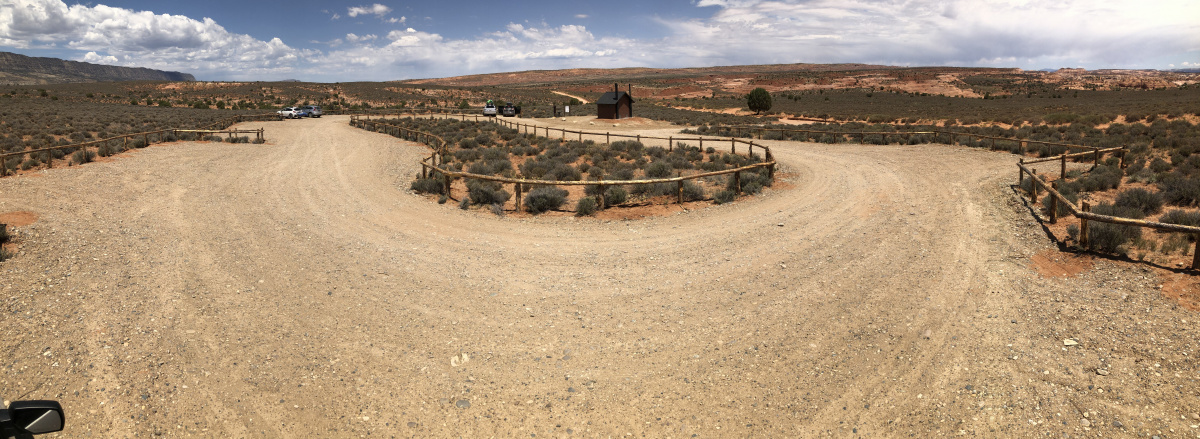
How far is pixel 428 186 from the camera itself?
16625mm

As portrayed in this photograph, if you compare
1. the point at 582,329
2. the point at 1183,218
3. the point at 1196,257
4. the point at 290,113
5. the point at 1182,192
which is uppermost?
the point at 290,113

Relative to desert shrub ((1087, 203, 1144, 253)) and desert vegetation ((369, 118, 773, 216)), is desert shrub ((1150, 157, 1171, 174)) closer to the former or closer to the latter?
desert shrub ((1087, 203, 1144, 253))

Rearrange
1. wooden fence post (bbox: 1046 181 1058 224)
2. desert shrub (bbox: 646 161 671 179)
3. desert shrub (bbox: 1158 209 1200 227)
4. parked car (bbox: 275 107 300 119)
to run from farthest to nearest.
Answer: parked car (bbox: 275 107 300 119) < desert shrub (bbox: 646 161 671 179) < wooden fence post (bbox: 1046 181 1058 224) < desert shrub (bbox: 1158 209 1200 227)

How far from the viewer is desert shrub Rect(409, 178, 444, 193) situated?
16625 mm

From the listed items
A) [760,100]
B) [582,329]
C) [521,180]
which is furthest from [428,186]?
[760,100]

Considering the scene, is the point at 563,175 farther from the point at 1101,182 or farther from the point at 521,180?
the point at 1101,182

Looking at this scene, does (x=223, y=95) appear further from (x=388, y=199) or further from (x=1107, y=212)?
(x=1107, y=212)

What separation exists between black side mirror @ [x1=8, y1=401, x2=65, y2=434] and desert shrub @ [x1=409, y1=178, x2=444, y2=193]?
1449cm

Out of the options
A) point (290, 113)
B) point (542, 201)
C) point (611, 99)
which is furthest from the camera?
point (290, 113)

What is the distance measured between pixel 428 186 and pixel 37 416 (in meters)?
14.6

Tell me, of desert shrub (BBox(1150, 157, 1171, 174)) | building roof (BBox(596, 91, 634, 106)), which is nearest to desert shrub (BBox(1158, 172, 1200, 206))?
desert shrub (BBox(1150, 157, 1171, 174))

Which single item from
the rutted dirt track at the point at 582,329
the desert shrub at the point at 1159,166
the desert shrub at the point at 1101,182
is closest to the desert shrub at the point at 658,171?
the rutted dirt track at the point at 582,329

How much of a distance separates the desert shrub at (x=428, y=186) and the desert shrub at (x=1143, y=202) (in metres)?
17.6

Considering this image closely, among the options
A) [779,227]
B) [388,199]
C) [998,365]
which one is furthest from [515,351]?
[388,199]
